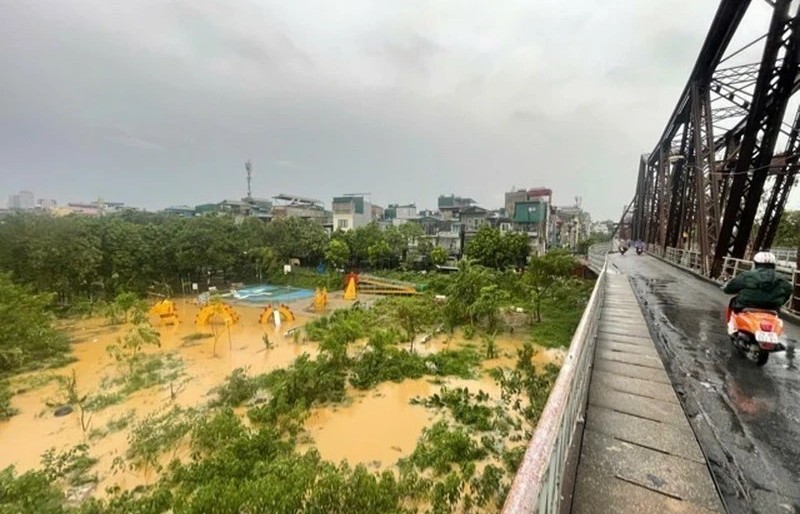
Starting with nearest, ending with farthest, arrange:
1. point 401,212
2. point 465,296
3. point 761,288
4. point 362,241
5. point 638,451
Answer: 1. point 638,451
2. point 761,288
3. point 465,296
4. point 362,241
5. point 401,212

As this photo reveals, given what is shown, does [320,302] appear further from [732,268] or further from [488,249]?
[732,268]

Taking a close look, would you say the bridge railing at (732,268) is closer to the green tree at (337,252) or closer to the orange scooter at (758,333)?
the orange scooter at (758,333)

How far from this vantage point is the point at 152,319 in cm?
1970

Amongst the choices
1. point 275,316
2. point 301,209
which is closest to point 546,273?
point 275,316

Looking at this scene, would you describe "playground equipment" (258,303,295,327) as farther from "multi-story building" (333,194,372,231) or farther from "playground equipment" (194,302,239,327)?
"multi-story building" (333,194,372,231)

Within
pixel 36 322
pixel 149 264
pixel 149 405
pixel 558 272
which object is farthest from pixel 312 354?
pixel 149 264

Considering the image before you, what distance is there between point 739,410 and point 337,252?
32.4 meters

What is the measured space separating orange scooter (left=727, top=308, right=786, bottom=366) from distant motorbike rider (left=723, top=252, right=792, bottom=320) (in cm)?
9

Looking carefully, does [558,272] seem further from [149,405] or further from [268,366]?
[149,405]

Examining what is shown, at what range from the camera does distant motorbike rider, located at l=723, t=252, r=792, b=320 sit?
4.10 meters

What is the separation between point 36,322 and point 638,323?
20138 mm

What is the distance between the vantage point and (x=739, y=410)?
2941 mm

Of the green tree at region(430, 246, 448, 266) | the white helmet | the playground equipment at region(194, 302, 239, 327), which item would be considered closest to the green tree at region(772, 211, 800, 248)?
the green tree at region(430, 246, 448, 266)

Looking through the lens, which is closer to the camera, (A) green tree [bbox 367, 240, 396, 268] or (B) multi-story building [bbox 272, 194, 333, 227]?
(A) green tree [bbox 367, 240, 396, 268]
